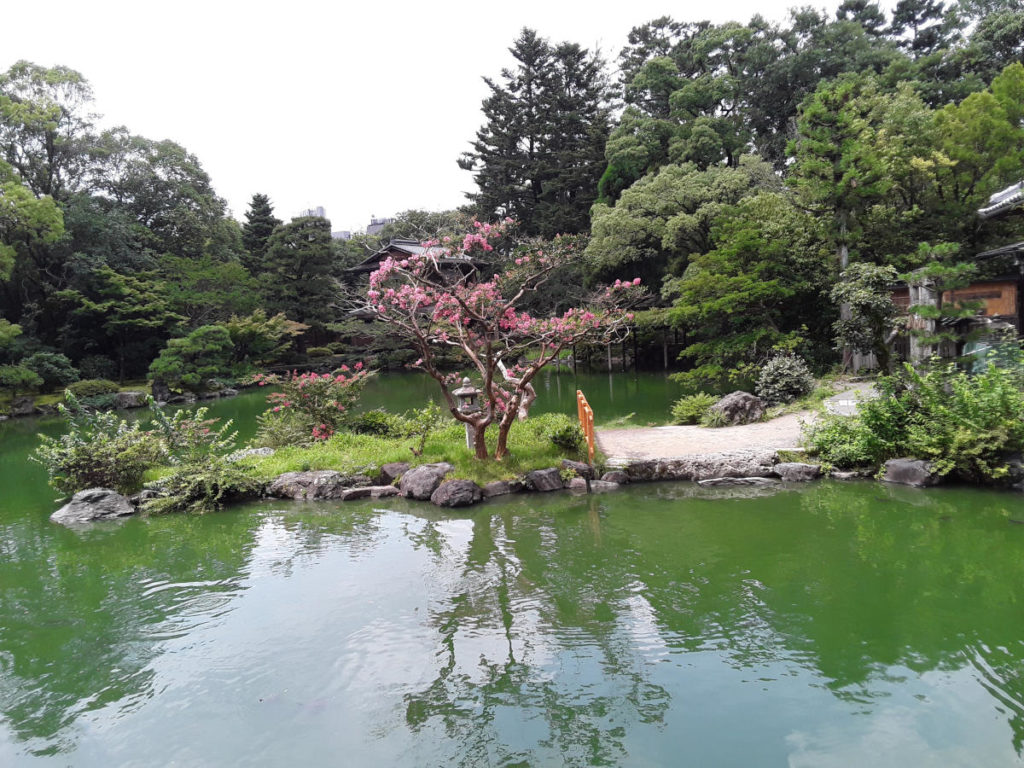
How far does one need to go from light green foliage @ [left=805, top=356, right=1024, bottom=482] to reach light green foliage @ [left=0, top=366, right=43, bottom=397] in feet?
67.1

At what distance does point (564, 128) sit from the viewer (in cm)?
2617

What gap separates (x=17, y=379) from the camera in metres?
17.4

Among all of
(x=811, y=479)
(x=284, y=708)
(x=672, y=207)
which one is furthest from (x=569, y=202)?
(x=284, y=708)

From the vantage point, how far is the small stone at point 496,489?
24.0 feet

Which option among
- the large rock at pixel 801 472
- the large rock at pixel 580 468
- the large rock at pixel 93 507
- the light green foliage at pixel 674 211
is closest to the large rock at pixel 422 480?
the large rock at pixel 580 468

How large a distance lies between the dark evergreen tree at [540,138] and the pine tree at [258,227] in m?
9.53

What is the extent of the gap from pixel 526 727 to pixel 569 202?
83.1 ft

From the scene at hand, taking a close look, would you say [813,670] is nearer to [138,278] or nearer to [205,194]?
[138,278]

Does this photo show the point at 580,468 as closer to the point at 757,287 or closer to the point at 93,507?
the point at 93,507

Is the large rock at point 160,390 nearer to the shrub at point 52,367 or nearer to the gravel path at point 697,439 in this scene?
the shrub at point 52,367

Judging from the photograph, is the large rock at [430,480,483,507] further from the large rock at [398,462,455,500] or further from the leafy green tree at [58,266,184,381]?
the leafy green tree at [58,266,184,381]

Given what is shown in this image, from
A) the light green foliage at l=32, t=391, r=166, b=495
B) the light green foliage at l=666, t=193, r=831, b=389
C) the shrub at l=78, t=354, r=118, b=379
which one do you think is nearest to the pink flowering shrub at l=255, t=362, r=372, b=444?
the light green foliage at l=32, t=391, r=166, b=495

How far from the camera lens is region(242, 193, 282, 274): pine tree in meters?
27.4

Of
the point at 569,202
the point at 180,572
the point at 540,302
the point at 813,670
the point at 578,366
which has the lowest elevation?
the point at 813,670
